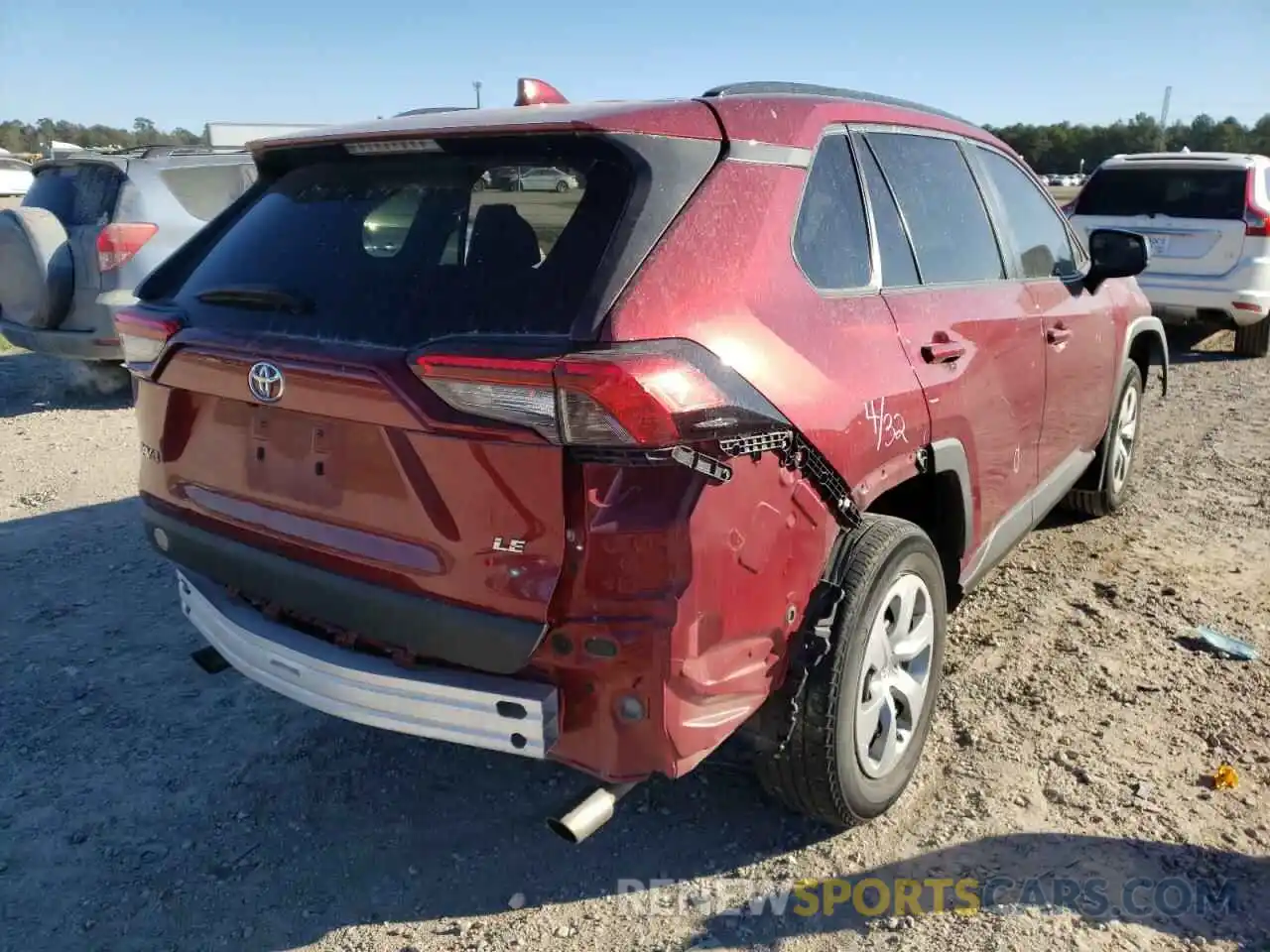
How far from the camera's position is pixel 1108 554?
15.7 ft

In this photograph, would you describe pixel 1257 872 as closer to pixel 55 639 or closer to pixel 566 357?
pixel 566 357

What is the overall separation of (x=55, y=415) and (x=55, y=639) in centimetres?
406

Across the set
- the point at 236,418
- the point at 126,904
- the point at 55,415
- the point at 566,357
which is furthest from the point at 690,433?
the point at 55,415

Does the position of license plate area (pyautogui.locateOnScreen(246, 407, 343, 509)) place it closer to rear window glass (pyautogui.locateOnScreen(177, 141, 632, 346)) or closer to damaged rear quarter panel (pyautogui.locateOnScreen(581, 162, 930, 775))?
rear window glass (pyautogui.locateOnScreen(177, 141, 632, 346))

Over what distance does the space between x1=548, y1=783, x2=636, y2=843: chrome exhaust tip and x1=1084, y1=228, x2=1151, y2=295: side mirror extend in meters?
3.17

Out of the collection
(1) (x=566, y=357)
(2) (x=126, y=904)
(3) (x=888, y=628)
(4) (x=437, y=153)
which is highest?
(4) (x=437, y=153)

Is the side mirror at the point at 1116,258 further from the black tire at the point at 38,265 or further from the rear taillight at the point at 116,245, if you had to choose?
the black tire at the point at 38,265

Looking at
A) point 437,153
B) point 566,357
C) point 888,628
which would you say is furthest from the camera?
point 888,628

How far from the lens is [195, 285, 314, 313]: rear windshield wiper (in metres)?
2.39

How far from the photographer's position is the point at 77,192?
7.19 meters

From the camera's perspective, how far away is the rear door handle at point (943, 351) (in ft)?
9.30

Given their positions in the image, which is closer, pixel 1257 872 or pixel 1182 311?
pixel 1257 872

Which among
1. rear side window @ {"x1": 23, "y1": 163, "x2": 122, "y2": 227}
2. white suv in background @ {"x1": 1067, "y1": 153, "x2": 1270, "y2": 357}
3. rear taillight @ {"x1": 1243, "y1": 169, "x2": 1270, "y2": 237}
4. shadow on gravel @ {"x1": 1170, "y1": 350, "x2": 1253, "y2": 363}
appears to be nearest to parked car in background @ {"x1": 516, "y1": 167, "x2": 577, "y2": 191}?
rear side window @ {"x1": 23, "y1": 163, "x2": 122, "y2": 227}

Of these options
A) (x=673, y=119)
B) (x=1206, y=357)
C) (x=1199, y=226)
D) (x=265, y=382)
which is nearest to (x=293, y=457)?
(x=265, y=382)
